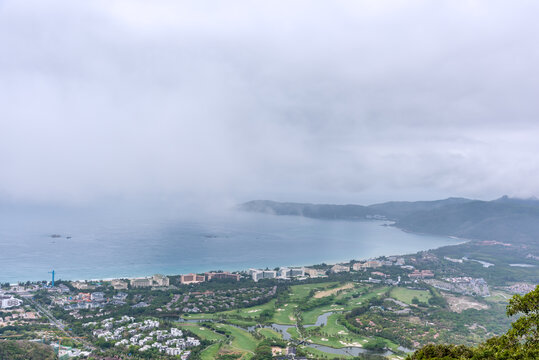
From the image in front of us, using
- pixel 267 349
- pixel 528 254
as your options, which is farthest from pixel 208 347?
pixel 528 254

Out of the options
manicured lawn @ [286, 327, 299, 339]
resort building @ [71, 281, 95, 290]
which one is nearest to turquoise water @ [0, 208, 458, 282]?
resort building @ [71, 281, 95, 290]

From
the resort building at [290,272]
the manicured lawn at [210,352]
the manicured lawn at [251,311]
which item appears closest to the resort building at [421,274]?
the resort building at [290,272]

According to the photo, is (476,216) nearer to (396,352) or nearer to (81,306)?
(396,352)

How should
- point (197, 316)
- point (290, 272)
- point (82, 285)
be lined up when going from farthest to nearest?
1. point (290, 272)
2. point (82, 285)
3. point (197, 316)

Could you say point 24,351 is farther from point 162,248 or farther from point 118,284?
point 162,248

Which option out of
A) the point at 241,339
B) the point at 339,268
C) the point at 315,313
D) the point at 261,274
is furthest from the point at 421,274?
the point at 241,339

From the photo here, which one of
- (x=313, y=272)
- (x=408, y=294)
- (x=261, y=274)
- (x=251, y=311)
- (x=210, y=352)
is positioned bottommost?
(x=408, y=294)
